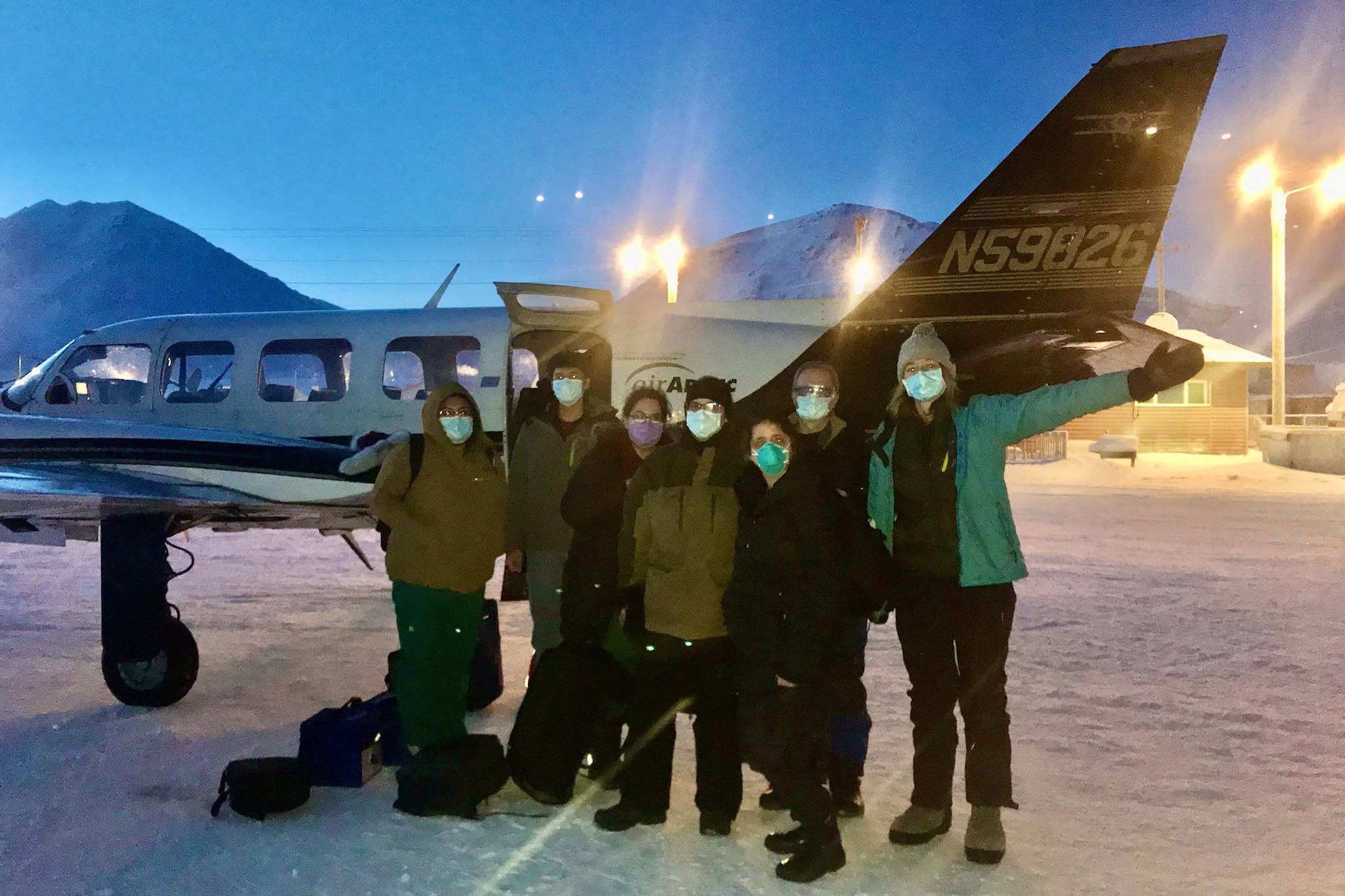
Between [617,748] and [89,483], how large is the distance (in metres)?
3.42

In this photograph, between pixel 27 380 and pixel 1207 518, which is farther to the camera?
pixel 1207 518

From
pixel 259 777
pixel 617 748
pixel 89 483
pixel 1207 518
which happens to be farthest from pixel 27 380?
pixel 1207 518

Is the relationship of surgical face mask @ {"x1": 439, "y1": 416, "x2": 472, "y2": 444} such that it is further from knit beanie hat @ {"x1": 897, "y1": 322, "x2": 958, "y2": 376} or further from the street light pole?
the street light pole

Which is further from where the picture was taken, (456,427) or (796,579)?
(456,427)

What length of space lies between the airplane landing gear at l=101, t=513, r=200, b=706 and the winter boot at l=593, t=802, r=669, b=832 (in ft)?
11.4

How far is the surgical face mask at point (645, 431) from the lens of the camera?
12.5 feet

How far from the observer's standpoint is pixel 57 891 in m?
3.12

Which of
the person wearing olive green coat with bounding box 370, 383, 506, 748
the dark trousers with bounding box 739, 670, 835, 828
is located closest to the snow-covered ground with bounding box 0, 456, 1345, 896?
the dark trousers with bounding box 739, 670, 835, 828

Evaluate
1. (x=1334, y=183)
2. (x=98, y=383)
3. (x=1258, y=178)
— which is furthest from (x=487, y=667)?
(x=1258, y=178)

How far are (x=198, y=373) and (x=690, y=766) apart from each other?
235 inches

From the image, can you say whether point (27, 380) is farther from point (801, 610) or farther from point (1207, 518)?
point (1207, 518)

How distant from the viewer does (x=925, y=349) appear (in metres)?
3.48

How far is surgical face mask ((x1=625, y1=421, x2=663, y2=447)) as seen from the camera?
382cm

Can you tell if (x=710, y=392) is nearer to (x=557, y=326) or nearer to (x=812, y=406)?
(x=812, y=406)
